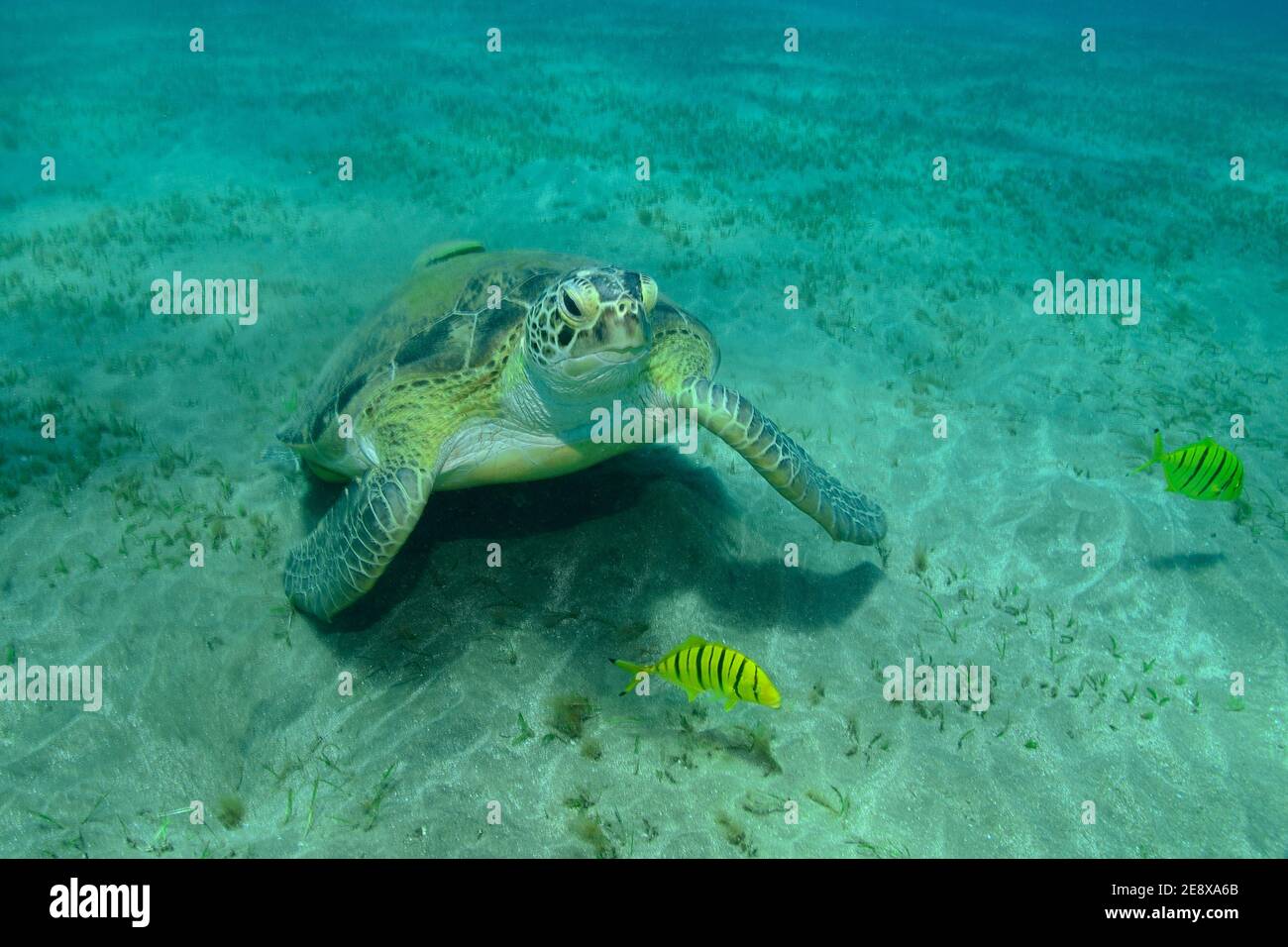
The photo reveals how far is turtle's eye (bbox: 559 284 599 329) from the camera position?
12.1 ft

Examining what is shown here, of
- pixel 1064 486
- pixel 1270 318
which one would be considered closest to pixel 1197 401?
pixel 1064 486

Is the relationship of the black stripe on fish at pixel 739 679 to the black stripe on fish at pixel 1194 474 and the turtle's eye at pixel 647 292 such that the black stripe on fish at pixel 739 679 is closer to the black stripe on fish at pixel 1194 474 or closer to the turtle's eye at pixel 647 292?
the turtle's eye at pixel 647 292

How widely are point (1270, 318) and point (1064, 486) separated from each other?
676cm

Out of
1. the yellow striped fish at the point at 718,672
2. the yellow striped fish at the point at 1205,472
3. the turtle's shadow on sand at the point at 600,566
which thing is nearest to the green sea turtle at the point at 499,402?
the turtle's shadow on sand at the point at 600,566

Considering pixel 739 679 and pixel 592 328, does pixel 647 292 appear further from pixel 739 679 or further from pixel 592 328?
pixel 739 679

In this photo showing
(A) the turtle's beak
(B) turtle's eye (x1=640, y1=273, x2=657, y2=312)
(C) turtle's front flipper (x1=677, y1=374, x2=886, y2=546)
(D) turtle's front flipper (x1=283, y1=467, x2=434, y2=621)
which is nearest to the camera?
(A) the turtle's beak

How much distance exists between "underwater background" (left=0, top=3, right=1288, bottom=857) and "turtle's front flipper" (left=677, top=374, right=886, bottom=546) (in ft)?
2.46

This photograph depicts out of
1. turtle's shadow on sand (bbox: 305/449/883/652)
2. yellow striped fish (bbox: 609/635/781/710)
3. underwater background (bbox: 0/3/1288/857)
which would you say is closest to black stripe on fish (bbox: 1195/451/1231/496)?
underwater background (bbox: 0/3/1288/857)

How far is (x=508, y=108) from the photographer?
1989cm

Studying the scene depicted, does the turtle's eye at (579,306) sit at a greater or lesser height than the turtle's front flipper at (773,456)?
greater

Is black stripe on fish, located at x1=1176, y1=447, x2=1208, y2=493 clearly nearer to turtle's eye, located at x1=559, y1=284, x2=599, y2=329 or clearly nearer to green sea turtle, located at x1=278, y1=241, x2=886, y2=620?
green sea turtle, located at x1=278, y1=241, x2=886, y2=620

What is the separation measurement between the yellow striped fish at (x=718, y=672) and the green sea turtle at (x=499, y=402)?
1.40m

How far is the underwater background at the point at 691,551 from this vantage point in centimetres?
376
